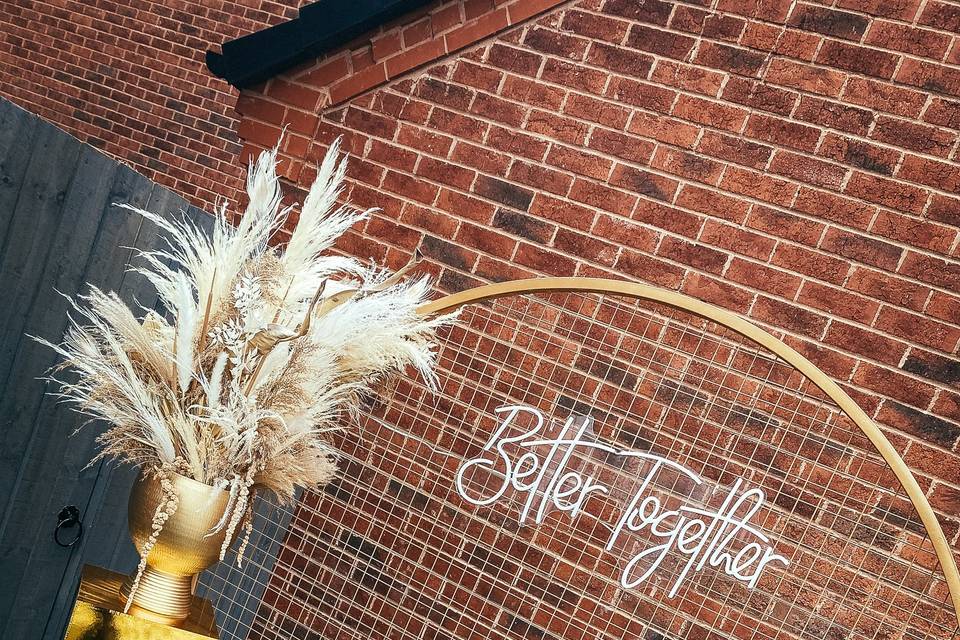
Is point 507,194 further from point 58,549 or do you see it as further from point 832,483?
point 58,549

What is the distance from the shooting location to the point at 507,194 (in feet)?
8.20

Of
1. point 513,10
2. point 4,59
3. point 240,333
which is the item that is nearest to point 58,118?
point 4,59

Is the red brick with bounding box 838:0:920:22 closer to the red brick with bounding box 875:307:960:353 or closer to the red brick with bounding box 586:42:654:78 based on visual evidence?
the red brick with bounding box 586:42:654:78

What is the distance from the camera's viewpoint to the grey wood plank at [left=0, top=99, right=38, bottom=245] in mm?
1764

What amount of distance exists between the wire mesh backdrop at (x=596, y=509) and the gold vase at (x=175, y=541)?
1.74 ft

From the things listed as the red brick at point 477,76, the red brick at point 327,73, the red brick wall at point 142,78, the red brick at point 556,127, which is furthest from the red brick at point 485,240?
the red brick wall at point 142,78

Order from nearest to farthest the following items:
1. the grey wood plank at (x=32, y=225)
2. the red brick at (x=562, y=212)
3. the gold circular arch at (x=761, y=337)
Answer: the grey wood plank at (x=32, y=225), the gold circular arch at (x=761, y=337), the red brick at (x=562, y=212)

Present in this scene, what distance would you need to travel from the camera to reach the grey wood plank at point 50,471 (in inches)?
85.0

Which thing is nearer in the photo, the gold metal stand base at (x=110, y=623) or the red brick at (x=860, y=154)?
the gold metal stand base at (x=110, y=623)

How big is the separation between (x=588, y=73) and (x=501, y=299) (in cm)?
78

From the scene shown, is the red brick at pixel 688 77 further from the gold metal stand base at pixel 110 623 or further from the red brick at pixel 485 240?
the gold metal stand base at pixel 110 623

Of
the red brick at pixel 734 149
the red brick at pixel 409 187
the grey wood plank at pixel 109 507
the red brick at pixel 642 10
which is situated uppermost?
the red brick at pixel 642 10

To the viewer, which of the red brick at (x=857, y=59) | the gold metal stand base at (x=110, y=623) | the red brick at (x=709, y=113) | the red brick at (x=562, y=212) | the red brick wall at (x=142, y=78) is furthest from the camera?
the red brick wall at (x=142, y=78)

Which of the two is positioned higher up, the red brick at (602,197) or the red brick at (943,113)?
the red brick at (943,113)
